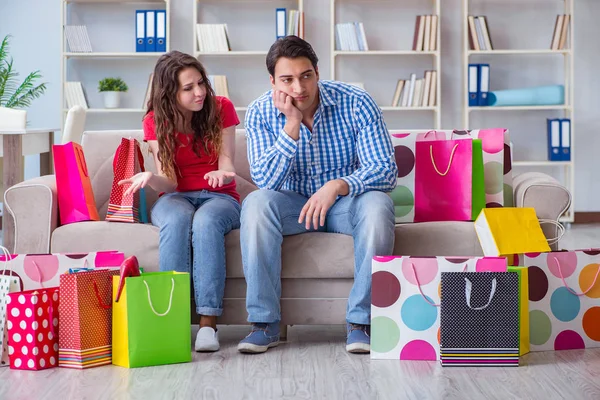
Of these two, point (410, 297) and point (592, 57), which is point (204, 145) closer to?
point (410, 297)

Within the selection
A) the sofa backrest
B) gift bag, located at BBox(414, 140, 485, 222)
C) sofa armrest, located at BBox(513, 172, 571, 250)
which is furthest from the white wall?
sofa armrest, located at BBox(513, 172, 571, 250)

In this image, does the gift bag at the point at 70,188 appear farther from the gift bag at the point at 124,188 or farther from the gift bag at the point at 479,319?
the gift bag at the point at 479,319

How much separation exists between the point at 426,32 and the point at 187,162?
11.0ft

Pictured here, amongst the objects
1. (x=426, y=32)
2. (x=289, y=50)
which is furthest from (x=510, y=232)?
(x=426, y=32)

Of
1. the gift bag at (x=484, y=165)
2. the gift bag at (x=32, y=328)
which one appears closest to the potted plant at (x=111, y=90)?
the gift bag at (x=484, y=165)

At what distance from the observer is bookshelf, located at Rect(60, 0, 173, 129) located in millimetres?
5941

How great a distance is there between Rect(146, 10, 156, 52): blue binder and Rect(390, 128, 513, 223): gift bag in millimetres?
3186

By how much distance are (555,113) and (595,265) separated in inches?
151

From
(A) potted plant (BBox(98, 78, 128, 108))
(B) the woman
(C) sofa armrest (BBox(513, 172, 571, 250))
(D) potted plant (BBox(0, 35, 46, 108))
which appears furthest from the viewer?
(A) potted plant (BBox(98, 78, 128, 108))

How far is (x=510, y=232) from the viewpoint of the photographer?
251 centimetres

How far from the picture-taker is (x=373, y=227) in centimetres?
244

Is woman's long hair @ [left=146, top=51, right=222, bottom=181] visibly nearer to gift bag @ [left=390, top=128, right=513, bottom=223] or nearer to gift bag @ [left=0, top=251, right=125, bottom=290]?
gift bag @ [left=0, top=251, right=125, bottom=290]

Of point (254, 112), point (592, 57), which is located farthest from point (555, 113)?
point (254, 112)

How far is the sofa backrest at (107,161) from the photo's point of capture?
3.02 meters
